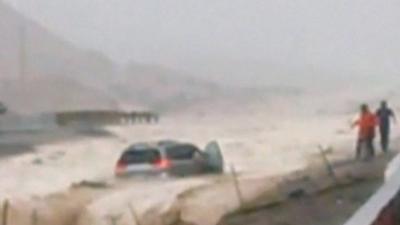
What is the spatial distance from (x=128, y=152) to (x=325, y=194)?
214 centimetres

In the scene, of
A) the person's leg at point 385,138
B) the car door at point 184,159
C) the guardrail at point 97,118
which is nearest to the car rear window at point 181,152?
the car door at point 184,159

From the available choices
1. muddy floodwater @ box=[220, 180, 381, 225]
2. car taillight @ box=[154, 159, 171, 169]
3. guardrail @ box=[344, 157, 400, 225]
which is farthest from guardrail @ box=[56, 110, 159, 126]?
guardrail @ box=[344, 157, 400, 225]

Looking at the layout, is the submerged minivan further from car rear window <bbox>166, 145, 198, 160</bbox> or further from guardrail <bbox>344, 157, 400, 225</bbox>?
guardrail <bbox>344, 157, 400, 225</bbox>

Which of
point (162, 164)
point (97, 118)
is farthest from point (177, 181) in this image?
point (97, 118)

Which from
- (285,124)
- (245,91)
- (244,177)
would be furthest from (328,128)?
(245,91)

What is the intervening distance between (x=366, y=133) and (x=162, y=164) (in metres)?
2.54

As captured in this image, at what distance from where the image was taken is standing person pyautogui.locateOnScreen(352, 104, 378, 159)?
11797 mm

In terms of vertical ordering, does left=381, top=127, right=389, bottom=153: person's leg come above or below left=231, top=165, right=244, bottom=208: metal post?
above

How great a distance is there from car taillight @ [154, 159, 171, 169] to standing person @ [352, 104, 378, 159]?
2.21 meters

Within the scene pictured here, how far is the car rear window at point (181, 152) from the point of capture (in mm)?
10859

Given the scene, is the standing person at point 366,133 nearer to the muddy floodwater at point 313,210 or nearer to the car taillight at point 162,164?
the muddy floodwater at point 313,210

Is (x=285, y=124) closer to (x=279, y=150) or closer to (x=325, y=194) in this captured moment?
(x=279, y=150)

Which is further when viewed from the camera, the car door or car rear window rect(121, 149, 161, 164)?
the car door

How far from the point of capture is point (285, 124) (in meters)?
17.2
